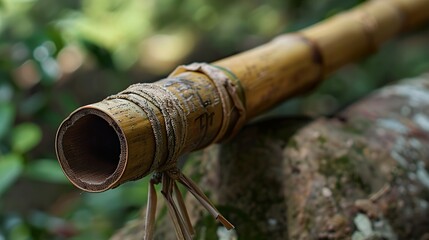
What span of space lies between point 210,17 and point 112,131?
9.80 feet

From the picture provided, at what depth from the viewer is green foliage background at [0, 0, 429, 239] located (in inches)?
70.3

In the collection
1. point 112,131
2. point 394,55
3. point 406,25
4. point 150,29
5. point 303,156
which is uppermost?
point 112,131

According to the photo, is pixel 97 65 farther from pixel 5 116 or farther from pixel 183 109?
pixel 183 109

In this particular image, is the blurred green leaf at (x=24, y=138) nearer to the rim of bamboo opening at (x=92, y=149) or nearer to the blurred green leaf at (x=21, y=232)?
the blurred green leaf at (x=21, y=232)

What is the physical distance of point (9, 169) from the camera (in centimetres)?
154

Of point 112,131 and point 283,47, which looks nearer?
point 112,131

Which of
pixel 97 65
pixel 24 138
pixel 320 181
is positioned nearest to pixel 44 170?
pixel 24 138

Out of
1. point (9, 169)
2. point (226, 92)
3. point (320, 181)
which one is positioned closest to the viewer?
point (226, 92)

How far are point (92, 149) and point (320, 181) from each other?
540 millimetres

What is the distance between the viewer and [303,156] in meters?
1.25

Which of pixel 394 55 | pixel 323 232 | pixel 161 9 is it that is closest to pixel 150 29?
pixel 161 9

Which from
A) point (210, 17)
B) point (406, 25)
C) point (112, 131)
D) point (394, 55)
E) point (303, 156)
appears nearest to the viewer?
point (112, 131)

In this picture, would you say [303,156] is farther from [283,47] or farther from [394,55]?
[394,55]

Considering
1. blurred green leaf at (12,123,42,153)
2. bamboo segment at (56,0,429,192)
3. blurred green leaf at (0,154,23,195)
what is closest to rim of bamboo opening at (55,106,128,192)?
bamboo segment at (56,0,429,192)
